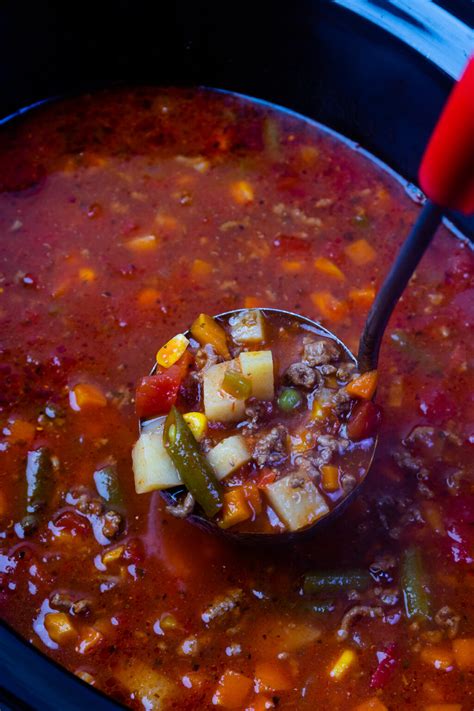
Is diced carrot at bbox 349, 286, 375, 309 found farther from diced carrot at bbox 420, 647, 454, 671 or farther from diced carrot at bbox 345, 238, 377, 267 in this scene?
diced carrot at bbox 420, 647, 454, 671

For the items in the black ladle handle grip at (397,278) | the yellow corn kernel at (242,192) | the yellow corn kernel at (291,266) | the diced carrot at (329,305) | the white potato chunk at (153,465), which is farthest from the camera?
the yellow corn kernel at (242,192)

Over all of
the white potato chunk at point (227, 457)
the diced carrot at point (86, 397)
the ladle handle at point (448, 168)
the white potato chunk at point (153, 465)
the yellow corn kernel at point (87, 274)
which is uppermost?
the ladle handle at point (448, 168)

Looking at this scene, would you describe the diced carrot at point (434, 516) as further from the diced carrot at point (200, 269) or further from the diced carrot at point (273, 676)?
the diced carrot at point (200, 269)

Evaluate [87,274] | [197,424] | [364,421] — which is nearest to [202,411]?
[197,424]

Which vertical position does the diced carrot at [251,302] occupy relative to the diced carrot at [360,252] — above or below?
below

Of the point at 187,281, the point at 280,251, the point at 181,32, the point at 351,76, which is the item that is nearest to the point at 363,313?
the point at 280,251

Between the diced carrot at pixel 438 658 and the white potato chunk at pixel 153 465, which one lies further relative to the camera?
the diced carrot at pixel 438 658

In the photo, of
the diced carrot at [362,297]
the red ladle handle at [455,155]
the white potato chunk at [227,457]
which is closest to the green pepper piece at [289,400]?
the white potato chunk at [227,457]
